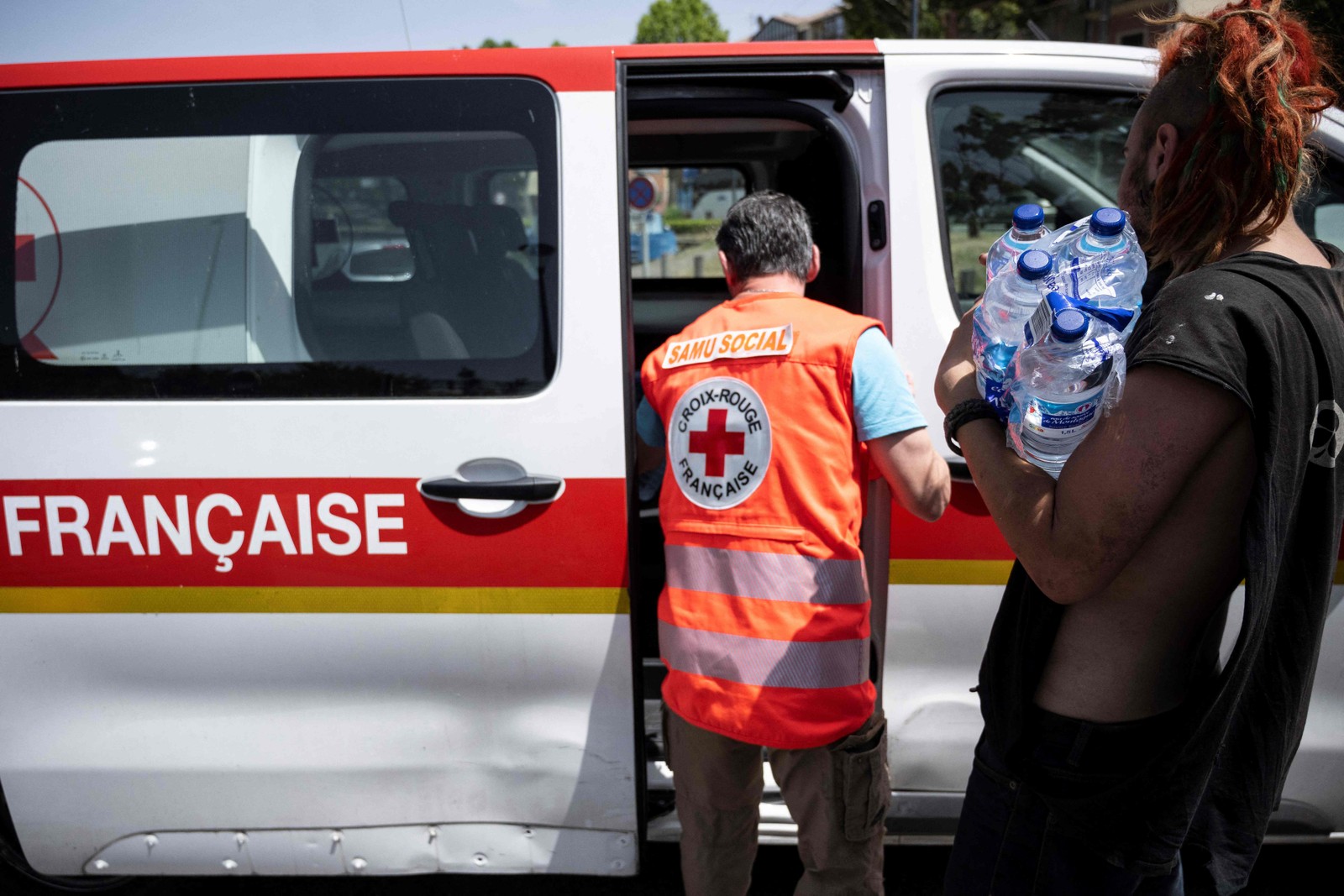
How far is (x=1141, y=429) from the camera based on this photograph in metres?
0.99

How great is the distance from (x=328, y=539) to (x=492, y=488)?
325 mm

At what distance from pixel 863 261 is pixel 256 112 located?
1220mm

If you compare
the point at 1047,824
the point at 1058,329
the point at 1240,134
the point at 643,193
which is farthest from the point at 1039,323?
the point at 643,193

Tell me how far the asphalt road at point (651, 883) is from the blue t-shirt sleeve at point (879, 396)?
1284mm

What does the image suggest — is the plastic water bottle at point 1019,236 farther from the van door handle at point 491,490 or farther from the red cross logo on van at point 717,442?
the van door handle at point 491,490

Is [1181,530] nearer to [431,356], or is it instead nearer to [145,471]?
[431,356]

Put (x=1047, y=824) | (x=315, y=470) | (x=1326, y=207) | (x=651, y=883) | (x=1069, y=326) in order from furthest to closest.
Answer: (x=651, y=883) < (x=1326, y=207) < (x=315, y=470) < (x=1047, y=824) < (x=1069, y=326)

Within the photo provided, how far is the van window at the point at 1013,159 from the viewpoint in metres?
2.04

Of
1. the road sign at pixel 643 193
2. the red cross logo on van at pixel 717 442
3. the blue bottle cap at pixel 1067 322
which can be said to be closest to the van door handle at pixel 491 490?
the red cross logo on van at pixel 717 442

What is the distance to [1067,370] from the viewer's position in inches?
39.2

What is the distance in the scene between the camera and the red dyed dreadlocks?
1.04 metres

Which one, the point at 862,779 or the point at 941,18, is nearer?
the point at 862,779

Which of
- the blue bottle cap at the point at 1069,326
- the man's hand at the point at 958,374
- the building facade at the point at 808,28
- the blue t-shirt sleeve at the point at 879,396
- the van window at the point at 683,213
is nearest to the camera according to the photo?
the blue bottle cap at the point at 1069,326

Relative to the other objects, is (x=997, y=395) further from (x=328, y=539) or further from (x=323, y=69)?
(x=323, y=69)
